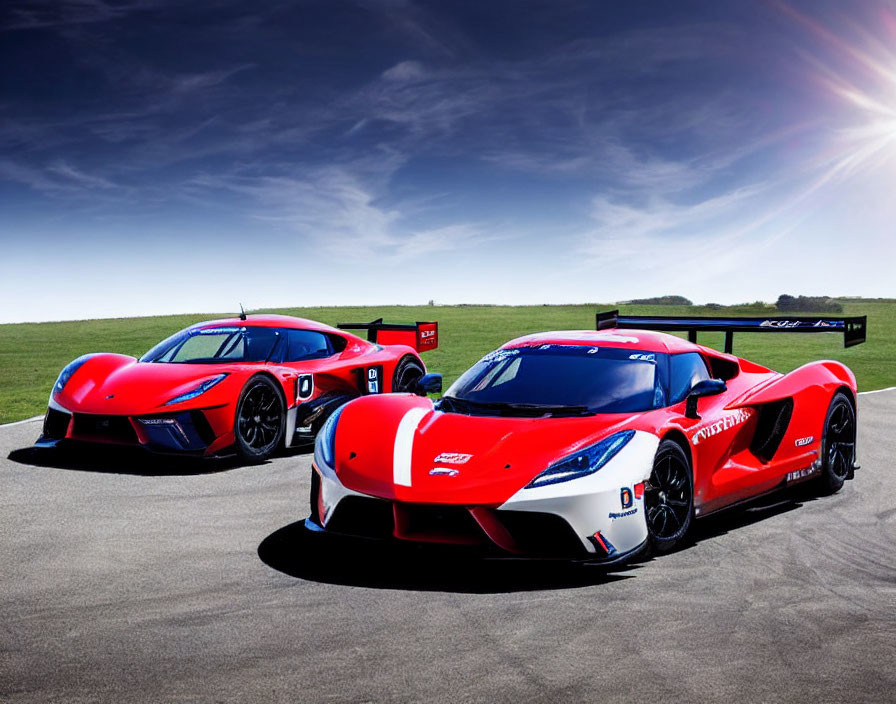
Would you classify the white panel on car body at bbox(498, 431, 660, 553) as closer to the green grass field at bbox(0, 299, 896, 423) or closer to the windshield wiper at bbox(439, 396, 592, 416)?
the windshield wiper at bbox(439, 396, 592, 416)

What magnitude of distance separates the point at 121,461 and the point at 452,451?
4730 millimetres

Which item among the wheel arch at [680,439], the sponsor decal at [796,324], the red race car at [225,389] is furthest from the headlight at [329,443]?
the sponsor decal at [796,324]

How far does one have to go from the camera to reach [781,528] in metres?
6.77

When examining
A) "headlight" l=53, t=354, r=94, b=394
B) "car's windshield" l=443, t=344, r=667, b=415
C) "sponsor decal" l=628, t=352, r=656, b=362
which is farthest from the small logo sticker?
"sponsor decal" l=628, t=352, r=656, b=362

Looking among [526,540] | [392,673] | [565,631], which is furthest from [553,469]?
[392,673]

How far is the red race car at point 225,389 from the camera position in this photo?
8.91m

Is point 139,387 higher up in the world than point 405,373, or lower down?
higher up

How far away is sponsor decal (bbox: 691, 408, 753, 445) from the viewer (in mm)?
6344

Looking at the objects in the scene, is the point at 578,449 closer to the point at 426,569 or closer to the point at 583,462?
the point at 583,462

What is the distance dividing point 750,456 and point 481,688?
3745 millimetres

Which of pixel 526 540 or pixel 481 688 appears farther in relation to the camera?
pixel 526 540

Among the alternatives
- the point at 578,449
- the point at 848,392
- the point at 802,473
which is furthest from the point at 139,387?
the point at 848,392

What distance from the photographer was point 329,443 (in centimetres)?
608

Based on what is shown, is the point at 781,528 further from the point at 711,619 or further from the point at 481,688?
the point at 481,688
